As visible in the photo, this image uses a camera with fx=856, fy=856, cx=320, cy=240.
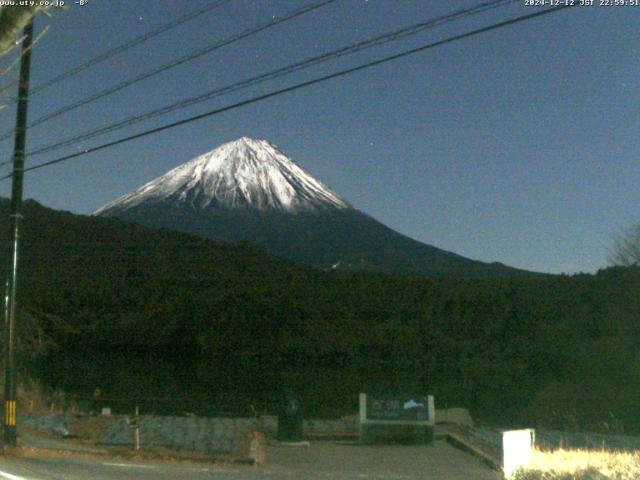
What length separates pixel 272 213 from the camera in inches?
4040

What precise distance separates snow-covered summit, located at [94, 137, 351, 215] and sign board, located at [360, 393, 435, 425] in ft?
277

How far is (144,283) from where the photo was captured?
43.8 m

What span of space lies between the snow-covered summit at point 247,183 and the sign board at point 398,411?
84514 mm

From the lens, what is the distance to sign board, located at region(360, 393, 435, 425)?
18.0 m

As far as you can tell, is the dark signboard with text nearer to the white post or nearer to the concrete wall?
the concrete wall

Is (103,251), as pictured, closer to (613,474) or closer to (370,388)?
(370,388)

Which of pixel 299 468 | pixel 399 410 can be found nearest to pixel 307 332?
pixel 399 410

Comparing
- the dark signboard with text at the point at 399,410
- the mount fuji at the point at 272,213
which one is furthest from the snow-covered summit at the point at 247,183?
the dark signboard with text at the point at 399,410

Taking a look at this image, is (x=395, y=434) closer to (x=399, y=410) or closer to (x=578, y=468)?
(x=399, y=410)

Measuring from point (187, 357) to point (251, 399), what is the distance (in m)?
5.38

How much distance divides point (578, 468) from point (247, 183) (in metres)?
100

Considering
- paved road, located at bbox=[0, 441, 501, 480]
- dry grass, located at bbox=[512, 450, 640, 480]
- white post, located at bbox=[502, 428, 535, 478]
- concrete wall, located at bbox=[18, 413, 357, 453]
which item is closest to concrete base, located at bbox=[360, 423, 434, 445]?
paved road, located at bbox=[0, 441, 501, 480]

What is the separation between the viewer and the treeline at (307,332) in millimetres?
34781

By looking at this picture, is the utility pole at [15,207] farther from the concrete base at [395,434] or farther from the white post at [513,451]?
the white post at [513,451]
